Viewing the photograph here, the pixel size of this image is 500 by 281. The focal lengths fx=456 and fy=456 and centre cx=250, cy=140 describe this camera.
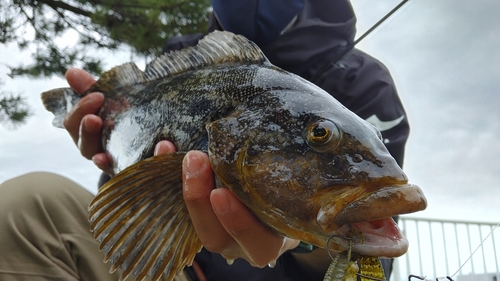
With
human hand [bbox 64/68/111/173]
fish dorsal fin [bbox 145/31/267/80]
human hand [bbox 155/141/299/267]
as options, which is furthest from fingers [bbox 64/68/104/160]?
human hand [bbox 155/141/299/267]

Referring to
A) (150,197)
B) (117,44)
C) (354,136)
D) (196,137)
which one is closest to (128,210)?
(150,197)

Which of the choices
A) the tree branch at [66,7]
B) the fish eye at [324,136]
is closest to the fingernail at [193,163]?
the fish eye at [324,136]

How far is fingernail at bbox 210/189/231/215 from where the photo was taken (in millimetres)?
1188

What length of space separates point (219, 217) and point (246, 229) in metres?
0.08

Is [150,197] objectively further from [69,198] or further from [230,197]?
[69,198]

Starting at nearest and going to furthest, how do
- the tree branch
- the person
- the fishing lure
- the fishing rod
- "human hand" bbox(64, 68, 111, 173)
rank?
the fishing lure, the person, "human hand" bbox(64, 68, 111, 173), the fishing rod, the tree branch

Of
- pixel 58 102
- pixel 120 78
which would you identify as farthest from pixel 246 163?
pixel 58 102

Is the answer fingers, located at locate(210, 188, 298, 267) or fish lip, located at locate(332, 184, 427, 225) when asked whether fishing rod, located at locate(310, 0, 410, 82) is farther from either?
fish lip, located at locate(332, 184, 427, 225)

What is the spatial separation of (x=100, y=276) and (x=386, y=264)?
4.17ft

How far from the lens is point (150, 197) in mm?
1267

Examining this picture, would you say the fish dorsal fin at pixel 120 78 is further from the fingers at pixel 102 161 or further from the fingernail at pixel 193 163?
the fingernail at pixel 193 163

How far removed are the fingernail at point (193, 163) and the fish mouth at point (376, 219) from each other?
39 cm

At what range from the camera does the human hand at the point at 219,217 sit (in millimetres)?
1200

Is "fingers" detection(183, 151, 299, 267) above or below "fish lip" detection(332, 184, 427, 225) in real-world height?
below
